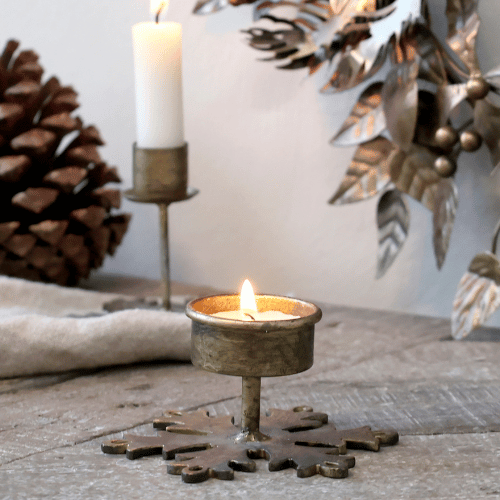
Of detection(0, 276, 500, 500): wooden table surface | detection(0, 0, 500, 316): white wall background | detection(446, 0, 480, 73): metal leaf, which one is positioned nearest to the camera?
detection(0, 276, 500, 500): wooden table surface

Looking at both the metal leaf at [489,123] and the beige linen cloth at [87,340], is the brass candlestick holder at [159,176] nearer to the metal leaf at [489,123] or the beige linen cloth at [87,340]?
the beige linen cloth at [87,340]

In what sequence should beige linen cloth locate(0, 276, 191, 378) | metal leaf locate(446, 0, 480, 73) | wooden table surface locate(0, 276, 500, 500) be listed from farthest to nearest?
metal leaf locate(446, 0, 480, 73) → beige linen cloth locate(0, 276, 191, 378) → wooden table surface locate(0, 276, 500, 500)

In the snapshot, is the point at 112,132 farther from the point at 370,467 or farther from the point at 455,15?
the point at 370,467

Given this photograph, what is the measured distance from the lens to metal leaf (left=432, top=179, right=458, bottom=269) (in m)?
0.79

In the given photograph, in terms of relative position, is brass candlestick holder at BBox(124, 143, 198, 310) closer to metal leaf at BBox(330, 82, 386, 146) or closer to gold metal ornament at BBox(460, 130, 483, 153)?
metal leaf at BBox(330, 82, 386, 146)

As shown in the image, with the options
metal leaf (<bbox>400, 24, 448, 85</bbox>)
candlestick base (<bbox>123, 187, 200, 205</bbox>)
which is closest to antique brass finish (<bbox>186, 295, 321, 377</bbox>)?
candlestick base (<bbox>123, 187, 200, 205</bbox>)

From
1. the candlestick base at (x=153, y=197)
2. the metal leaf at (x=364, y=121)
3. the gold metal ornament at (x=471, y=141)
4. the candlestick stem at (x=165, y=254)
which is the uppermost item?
the metal leaf at (x=364, y=121)

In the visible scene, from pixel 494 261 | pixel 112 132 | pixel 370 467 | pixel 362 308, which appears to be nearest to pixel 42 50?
pixel 112 132

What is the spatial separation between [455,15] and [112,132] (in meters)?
0.57

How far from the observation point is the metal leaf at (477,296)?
72cm

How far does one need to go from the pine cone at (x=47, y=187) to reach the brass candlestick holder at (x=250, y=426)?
460mm

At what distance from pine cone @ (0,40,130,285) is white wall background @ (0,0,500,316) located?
0.12 meters

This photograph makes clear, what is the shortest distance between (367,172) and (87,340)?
0.38 m

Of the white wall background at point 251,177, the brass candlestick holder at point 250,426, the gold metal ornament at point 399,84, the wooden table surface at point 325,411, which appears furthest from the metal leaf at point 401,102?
the brass candlestick holder at point 250,426
